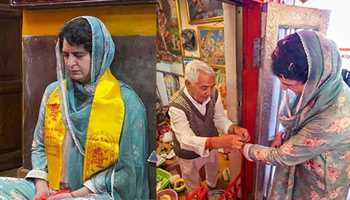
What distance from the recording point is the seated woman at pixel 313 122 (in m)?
1.39

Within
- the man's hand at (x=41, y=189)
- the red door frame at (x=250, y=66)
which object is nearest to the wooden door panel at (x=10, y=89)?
the man's hand at (x=41, y=189)

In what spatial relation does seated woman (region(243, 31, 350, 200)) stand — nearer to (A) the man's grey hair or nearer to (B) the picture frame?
(A) the man's grey hair

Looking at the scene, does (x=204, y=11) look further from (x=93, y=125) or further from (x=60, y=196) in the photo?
(x=60, y=196)

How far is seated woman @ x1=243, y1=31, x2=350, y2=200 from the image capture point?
4.58ft

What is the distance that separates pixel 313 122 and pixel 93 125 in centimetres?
78

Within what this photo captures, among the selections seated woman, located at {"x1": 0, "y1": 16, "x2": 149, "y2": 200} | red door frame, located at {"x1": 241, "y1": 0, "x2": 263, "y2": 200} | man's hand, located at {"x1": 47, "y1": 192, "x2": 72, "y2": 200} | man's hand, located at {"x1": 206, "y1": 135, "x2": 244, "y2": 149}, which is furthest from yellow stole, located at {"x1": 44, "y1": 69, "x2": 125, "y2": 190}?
red door frame, located at {"x1": 241, "y1": 0, "x2": 263, "y2": 200}

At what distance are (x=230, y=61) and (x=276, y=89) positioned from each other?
0.70 feet

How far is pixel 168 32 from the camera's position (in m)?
1.49

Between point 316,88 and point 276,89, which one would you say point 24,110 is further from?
point 316,88

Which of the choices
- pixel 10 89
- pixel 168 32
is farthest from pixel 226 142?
pixel 10 89

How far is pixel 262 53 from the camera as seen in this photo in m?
1.58

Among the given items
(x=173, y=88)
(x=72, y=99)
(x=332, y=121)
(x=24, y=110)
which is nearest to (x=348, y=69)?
(x=332, y=121)

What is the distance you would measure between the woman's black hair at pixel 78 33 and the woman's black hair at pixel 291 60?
66cm

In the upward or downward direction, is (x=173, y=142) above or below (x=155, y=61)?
below
